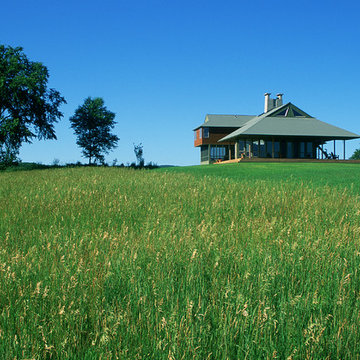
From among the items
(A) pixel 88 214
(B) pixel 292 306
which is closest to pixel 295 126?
(A) pixel 88 214

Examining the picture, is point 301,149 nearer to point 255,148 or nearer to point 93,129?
point 255,148

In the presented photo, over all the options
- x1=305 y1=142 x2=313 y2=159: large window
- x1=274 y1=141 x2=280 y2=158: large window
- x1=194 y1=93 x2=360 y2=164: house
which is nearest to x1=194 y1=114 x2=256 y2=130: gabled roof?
x1=194 y1=93 x2=360 y2=164: house

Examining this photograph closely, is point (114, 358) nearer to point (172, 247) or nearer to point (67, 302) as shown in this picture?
point (67, 302)

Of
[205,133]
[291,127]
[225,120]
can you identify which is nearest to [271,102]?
[225,120]

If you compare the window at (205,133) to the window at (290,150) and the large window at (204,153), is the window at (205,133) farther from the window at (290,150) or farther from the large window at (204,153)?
the window at (290,150)

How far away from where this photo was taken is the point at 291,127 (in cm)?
4484

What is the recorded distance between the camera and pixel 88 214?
267 inches

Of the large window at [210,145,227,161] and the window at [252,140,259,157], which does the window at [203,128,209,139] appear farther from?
the window at [252,140,259,157]

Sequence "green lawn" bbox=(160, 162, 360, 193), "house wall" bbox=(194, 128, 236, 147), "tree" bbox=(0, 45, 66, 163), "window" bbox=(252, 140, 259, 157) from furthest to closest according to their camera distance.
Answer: "house wall" bbox=(194, 128, 236, 147), "window" bbox=(252, 140, 259, 157), "tree" bbox=(0, 45, 66, 163), "green lawn" bbox=(160, 162, 360, 193)

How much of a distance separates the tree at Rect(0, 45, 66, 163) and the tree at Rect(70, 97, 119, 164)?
26.9 metres

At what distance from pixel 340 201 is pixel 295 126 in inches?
1555

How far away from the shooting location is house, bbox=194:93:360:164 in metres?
42.9

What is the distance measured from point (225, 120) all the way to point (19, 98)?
108 feet

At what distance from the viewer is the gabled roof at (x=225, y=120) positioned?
5821 centimetres
